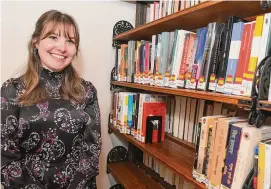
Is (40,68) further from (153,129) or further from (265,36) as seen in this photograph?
(265,36)

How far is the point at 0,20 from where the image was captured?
4.68ft

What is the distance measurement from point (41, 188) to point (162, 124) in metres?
0.78

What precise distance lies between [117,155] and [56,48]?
1.10 m

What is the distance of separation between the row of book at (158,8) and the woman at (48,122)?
59cm

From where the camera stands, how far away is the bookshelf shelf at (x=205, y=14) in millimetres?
809

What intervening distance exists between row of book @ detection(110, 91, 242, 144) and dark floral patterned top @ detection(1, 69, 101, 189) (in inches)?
11.1

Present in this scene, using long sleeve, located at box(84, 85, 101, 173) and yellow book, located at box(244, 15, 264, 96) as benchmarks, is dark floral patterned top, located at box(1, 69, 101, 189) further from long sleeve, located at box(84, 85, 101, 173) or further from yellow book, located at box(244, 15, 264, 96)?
yellow book, located at box(244, 15, 264, 96)

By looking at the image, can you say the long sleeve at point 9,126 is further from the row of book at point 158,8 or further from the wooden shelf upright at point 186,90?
the row of book at point 158,8

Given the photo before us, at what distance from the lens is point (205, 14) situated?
0.95 meters

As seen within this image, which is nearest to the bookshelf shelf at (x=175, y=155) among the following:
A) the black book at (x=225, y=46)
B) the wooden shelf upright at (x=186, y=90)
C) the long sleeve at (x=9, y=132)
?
the wooden shelf upright at (x=186, y=90)

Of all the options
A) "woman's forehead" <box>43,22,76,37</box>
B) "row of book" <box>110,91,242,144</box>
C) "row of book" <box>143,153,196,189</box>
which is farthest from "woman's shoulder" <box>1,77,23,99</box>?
"row of book" <box>143,153,196,189</box>

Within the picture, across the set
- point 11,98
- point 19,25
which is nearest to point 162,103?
point 11,98

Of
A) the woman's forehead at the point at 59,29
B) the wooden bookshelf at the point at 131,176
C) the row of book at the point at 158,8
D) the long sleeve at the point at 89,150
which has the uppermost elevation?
the row of book at the point at 158,8

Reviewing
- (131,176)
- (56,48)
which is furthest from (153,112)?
(56,48)
